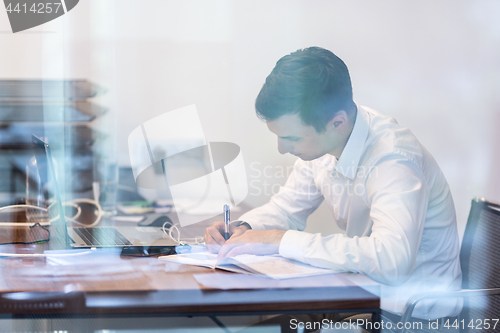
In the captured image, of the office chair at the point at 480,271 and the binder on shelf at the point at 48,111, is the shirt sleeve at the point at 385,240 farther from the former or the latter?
the binder on shelf at the point at 48,111

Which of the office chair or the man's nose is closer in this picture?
the office chair

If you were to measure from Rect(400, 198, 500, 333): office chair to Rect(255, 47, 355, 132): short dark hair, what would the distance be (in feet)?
1.55

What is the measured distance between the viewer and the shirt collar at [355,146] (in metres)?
1.22

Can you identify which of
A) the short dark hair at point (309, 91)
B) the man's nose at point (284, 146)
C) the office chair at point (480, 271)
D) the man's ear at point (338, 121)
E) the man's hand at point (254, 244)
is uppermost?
the short dark hair at point (309, 91)

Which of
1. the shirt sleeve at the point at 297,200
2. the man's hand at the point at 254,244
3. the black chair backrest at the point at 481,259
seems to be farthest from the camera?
the shirt sleeve at the point at 297,200

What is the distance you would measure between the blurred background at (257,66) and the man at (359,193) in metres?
0.39

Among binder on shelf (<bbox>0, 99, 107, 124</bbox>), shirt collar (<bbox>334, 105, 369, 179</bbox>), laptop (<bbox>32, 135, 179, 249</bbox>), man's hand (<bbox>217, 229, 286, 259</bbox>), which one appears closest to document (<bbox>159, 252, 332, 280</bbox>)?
man's hand (<bbox>217, 229, 286, 259</bbox>)

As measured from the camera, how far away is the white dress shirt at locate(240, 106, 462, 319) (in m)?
0.91

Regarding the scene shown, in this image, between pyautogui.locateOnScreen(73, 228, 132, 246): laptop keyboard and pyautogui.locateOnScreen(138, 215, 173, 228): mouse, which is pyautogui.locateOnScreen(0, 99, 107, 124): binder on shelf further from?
pyautogui.locateOnScreen(73, 228, 132, 246): laptop keyboard

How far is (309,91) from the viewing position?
1188 mm

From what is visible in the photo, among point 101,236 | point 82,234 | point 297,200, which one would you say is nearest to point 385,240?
point 297,200

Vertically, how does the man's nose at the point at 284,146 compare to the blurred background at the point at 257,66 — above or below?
below

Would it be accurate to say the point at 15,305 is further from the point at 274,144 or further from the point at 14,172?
the point at 14,172

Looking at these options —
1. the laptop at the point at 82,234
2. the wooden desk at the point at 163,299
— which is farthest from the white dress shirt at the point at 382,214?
the laptop at the point at 82,234
